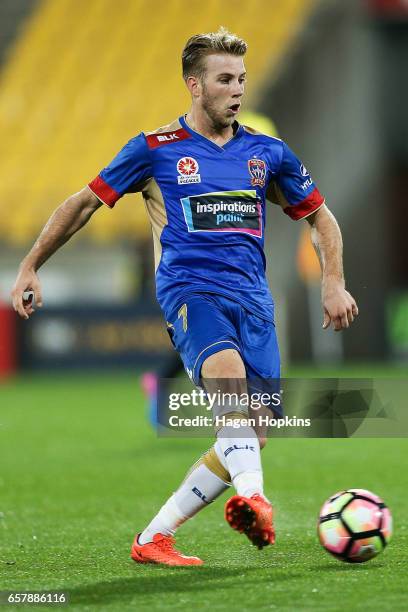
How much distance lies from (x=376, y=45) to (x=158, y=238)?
17375mm

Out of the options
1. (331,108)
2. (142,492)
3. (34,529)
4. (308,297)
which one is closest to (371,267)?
(308,297)

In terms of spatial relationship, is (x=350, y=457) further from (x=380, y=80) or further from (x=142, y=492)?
(x=380, y=80)

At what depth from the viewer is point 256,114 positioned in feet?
68.9

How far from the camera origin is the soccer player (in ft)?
14.9

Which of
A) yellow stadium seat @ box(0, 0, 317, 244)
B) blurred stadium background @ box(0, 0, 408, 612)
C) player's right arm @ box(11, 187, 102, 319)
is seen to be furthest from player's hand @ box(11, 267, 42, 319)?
yellow stadium seat @ box(0, 0, 317, 244)

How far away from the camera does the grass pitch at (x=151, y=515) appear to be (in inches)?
157

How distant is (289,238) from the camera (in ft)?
67.7

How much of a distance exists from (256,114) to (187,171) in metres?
16.6

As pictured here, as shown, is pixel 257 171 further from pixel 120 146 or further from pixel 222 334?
pixel 120 146

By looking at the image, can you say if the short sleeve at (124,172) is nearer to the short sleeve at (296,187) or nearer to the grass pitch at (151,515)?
the short sleeve at (296,187)

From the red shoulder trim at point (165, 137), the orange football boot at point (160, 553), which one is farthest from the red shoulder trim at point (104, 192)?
the orange football boot at point (160, 553)

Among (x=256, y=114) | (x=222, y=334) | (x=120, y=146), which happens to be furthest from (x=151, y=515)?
(x=256, y=114)

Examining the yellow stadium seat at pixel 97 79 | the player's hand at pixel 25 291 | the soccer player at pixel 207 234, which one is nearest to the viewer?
the soccer player at pixel 207 234

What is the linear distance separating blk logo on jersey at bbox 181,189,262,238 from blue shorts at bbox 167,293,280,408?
0.28 m
